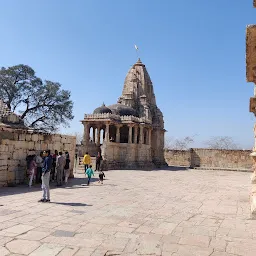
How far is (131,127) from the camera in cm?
2555

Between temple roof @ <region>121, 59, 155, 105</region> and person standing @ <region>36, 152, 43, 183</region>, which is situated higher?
temple roof @ <region>121, 59, 155, 105</region>

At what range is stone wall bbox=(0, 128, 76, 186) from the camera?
9719mm

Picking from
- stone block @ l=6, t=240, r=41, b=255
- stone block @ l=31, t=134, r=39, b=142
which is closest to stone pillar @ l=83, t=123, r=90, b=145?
stone block @ l=31, t=134, r=39, b=142

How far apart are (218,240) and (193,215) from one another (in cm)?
191

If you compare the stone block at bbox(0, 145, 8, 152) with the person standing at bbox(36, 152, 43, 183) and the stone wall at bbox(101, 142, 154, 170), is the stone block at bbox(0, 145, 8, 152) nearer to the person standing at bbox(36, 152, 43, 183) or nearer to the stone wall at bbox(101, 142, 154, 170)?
the person standing at bbox(36, 152, 43, 183)

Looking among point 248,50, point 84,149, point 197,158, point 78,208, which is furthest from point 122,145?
point 248,50

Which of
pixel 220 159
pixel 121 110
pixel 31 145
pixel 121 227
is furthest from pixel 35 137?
pixel 220 159

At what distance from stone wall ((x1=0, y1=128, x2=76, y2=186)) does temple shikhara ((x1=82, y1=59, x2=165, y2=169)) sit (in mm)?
11652

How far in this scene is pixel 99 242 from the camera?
13.9 ft

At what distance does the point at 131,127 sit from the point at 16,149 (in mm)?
15907

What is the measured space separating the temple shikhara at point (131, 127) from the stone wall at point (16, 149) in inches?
459

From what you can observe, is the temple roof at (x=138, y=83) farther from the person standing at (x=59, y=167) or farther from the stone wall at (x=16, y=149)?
the person standing at (x=59, y=167)

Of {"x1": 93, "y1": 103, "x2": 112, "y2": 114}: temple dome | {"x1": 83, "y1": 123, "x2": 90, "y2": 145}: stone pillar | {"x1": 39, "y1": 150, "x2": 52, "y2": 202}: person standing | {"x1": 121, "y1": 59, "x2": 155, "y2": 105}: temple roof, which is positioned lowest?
{"x1": 39, "y1": 150, "x2": 52, "y2": 202}: person standing

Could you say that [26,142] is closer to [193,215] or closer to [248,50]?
[193,215]
